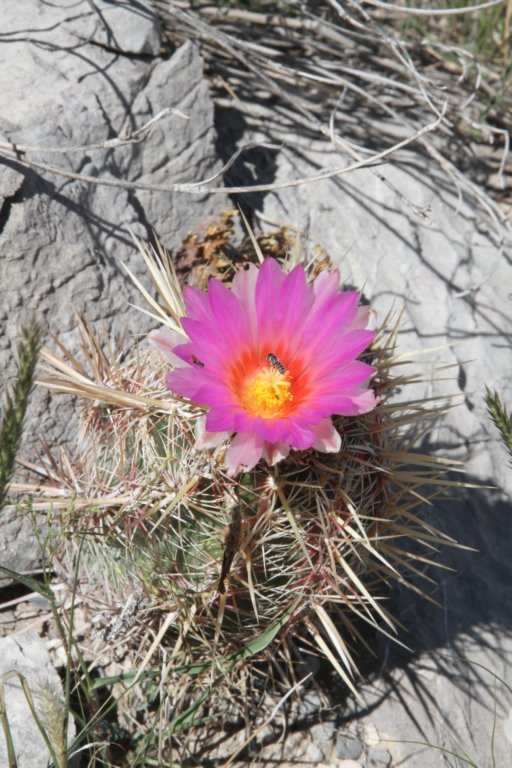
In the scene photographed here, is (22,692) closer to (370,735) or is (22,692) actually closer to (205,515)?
(205,515)

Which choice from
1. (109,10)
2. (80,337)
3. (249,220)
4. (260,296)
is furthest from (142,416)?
(109,10)

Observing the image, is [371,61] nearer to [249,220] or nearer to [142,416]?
[249,220]

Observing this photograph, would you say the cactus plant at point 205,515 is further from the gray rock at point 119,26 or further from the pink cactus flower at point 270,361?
the gray rock at point 119,26

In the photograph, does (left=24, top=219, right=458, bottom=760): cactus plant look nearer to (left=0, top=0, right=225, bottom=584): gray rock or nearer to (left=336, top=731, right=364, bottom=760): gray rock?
(left=0, top=0, right=225, bottom=584): gray rock

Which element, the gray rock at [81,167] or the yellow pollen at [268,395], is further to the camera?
the gray rock at [81,167]

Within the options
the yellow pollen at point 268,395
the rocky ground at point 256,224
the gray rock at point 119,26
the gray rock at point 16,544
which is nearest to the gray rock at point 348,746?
the rocky ground at point 256,224

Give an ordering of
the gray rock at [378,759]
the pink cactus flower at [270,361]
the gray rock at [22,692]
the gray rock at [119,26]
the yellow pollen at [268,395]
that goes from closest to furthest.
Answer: the pink cactus flower at [270,361] → the yellow pollen at [268,395] → the gray rock at [22,692] → the gray rock at [378,759] → the gray rock at [119,26]
